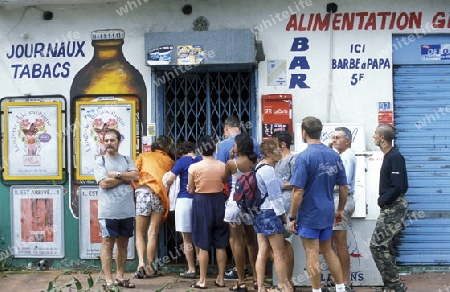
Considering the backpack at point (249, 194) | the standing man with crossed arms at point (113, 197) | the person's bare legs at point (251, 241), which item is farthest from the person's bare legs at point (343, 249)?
the standing man with crossed arms at point (113, 197)

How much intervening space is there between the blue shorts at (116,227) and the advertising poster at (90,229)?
1.30 m

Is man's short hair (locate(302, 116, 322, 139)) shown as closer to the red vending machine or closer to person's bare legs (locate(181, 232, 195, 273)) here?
the red vending machine

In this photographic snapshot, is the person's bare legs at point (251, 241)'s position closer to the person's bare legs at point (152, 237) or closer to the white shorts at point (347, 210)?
the white shorts at point (347, 210)

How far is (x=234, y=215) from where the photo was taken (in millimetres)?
7379

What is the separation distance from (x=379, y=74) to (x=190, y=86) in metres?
2.57

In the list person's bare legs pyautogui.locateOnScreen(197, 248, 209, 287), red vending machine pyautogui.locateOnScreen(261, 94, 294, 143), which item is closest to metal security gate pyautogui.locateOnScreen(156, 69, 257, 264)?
red vending machine pyautogui.locateOnScreen(261, 94, 294, 143)

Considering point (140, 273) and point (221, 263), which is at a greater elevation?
point (221, 263)

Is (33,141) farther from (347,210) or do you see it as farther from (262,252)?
(347,210)

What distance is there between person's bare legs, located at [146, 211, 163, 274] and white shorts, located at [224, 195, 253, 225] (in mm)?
1249

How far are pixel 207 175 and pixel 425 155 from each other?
3.05m

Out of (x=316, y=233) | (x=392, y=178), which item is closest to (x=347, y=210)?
(x=392, y=178)

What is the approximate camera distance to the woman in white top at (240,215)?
7172 millimetres

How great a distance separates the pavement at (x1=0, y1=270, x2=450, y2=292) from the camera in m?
7.72

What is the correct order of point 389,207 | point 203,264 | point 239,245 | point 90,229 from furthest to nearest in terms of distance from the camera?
A: point 90,229 → point 203,264 → point 239,245 → point 389,207
